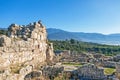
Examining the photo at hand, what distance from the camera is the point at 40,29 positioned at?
3922 centimetres

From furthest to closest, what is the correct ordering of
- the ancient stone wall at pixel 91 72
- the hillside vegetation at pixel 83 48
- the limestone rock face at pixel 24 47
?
1. the hillside vegetation at pixel 83 48
2. the ancient stone wall at pixel 91 72
3. the limestone rock face at pixel 24 47

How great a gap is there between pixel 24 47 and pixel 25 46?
0.28m

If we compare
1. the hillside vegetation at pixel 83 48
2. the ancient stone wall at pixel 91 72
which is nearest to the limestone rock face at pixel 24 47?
the ancient stone wall at pixel 91 72

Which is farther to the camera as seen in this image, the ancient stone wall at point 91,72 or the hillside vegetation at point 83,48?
the hillside vegetation at point 83,48

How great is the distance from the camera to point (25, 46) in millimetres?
32969

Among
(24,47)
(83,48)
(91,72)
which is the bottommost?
(91,72)

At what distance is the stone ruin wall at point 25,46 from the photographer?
29103mm

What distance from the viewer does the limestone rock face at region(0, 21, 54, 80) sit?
29.0 metres

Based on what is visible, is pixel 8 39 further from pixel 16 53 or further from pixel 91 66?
pixel 91 66

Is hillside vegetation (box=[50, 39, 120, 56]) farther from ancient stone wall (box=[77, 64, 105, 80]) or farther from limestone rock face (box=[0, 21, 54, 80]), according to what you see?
ancient stone wall (box=[77, 64, 105, 80])

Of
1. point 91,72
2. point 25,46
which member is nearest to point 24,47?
point 25,46

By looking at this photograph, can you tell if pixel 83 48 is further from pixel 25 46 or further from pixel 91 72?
pixel 25 46

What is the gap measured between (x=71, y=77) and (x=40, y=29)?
29.5 ft

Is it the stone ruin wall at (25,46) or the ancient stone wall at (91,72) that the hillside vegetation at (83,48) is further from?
the ancient stone wall at (91,72)
